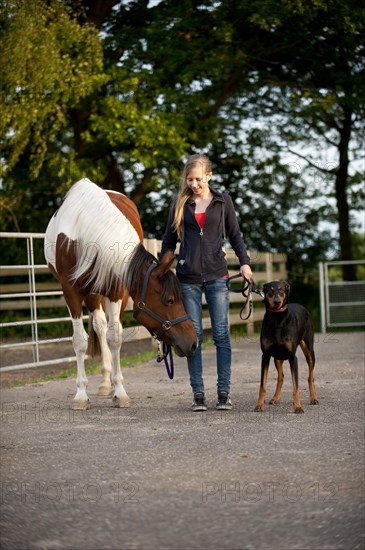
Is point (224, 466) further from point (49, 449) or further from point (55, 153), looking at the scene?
point (55, 153)

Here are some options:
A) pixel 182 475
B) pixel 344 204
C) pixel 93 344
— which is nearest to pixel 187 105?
pixel 344 204

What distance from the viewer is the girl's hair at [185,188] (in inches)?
237

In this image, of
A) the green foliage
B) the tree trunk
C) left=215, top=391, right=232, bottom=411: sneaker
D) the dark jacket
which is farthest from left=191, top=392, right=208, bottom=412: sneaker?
the tree trunk

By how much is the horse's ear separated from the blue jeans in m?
0.21

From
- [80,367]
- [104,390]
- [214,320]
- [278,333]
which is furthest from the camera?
[104,390]

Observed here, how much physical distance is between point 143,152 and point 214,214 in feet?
29.9

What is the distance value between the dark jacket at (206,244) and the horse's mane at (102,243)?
0.30 metres

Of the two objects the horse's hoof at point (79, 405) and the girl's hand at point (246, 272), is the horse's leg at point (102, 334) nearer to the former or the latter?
the horse's hoof at point (79, 405)

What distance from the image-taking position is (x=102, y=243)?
6367 millimetres

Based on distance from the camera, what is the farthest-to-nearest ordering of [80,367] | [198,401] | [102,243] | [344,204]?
[344,204] → [80,367] → [102,243] → [198,401]

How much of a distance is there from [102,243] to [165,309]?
770mm

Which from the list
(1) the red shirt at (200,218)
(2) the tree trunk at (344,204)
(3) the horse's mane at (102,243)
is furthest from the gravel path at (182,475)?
(2) the tree trunk at (344,204)

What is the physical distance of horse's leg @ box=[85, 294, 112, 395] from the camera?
23.9ft

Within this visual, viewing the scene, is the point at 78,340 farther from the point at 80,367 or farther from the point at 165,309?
the point at 165,309
